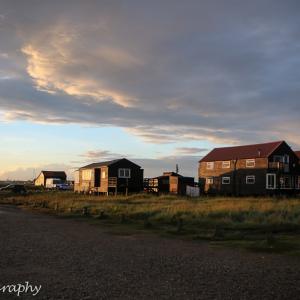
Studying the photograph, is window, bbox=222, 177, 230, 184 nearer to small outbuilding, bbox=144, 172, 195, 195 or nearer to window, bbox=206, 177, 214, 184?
window, bbox=206, 177, 214, 184

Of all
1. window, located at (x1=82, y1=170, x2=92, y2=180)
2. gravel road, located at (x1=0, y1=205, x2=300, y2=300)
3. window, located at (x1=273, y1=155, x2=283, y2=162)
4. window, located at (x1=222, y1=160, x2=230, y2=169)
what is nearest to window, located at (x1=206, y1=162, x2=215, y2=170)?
window, located at (x1=222, y1=160, x2=230, y2=169)

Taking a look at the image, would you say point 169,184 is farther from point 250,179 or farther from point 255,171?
point 255,171

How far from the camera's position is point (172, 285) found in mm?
10562

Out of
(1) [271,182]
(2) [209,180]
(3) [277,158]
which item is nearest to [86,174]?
(2) [209,180]

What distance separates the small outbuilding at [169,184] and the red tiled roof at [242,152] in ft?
16.8

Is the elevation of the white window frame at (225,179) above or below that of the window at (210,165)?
below

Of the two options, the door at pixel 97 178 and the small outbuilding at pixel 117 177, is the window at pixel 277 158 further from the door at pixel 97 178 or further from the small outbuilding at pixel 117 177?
the door at pixel 97 178

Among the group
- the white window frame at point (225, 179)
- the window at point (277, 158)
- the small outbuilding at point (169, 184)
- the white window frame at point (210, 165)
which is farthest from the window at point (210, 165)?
the window at point (277, 158)

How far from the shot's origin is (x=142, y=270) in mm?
12383

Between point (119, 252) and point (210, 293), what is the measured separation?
6.32 m

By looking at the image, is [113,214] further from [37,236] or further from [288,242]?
[288,242]

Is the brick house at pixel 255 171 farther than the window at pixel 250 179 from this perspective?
No

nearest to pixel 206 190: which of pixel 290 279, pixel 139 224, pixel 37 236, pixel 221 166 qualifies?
pixel 221 166

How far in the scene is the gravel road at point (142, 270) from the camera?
32.4 feet
